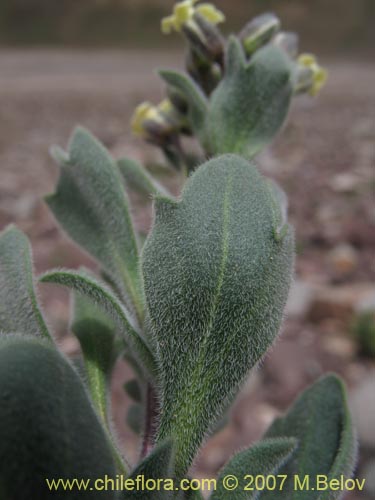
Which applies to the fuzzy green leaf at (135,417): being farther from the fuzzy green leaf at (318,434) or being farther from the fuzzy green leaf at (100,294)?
the fuzzy green leaf at (100,294)

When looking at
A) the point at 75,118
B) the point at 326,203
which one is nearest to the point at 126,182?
the point at 326,203

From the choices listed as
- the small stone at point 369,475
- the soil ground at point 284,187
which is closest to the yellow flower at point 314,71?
the soil ground at point 284,187

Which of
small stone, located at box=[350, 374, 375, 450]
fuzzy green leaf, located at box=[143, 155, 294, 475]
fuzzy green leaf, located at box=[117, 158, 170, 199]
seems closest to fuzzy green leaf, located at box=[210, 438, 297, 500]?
fuzzy green leaf, located at box=[143, 155, 294, 475]

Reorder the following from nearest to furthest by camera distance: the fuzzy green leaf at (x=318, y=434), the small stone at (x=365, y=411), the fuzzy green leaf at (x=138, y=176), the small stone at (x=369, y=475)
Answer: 1. the fuzzy green leaf at (x=318, y=434)
2. the fuzzy green leaf at (x=138, y=176)
3. the small stone at (x=369, y=475)
4. the small stone at (x=365, y=411)

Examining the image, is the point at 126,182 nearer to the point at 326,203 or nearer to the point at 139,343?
the point at 139,343

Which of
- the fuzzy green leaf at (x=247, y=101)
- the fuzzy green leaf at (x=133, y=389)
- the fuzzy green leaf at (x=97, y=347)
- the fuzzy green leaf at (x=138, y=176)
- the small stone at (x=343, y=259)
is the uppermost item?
the fuzzy green leaf at (x=247, y=101)

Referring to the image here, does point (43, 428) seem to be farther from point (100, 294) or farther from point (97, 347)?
point (97, 347)
